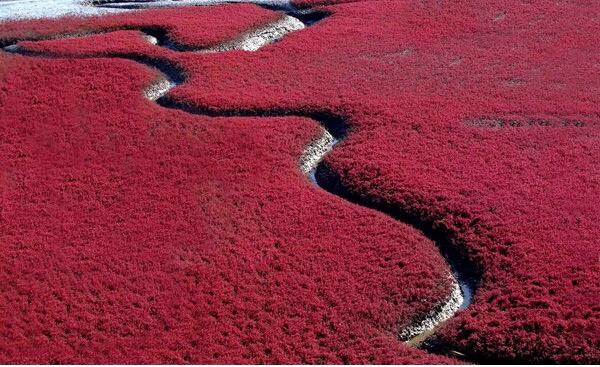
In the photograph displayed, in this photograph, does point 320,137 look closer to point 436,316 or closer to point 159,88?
point 159,88

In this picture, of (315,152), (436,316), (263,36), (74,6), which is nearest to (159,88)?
(263,36)

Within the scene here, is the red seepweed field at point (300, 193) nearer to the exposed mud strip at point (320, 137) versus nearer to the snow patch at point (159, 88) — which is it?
the exposed mud strip at point (320, 137)

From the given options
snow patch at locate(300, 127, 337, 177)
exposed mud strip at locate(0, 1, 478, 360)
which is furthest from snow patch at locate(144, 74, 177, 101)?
snow patch at locate(300, 127, 337, 177)

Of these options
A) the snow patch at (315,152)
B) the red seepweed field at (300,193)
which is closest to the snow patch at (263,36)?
the red seepweed field at (300,193)

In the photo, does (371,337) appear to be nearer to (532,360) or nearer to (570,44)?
(532,360)

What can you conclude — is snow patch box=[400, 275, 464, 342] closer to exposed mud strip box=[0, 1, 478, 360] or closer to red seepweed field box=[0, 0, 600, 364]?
exposed mud strip box=[0, 1, 478, 360]

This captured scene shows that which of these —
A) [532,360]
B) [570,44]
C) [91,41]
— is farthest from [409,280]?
[91,41]
